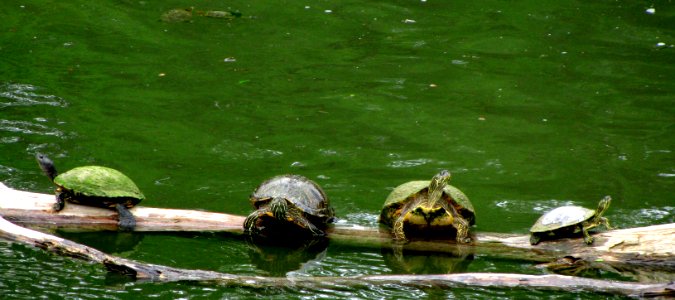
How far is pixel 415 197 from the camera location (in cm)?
547

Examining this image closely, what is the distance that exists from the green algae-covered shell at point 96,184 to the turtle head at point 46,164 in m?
0.30

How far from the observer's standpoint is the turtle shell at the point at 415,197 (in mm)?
5449

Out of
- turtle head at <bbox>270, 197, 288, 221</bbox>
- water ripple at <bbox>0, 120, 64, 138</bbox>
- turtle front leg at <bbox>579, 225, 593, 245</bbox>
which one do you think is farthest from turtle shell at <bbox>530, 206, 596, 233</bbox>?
water ripple at <bbox>0, 120, 64, 138</bbox>

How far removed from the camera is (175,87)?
9180mm

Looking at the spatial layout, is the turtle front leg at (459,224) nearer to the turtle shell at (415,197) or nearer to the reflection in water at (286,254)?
the turtle shell at (415,197)

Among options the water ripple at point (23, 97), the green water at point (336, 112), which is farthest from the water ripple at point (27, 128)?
the water ripple at point (23, 97)

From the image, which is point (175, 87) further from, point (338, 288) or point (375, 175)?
point (338, 288)

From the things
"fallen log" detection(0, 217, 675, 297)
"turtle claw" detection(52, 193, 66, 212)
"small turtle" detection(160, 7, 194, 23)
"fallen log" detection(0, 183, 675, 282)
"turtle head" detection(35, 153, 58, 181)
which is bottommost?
"fallen log" detection(0, 217, 675, 297)

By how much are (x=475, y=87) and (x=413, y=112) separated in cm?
117

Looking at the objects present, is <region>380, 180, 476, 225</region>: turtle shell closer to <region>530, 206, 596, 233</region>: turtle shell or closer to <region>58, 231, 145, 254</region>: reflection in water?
<region>530, 206, 596, 233</region>: turtle shell

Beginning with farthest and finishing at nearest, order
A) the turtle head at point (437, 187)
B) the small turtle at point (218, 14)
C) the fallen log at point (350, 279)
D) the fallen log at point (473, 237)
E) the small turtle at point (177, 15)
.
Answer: the small turtle at point (218, 14), the small turtle at point (177, 15), the turtle head at point (437, 187), the fallen log at point (473, 237), the fallen log at point (350, 279)

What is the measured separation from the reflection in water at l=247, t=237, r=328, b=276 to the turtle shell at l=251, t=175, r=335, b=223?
0.20 m

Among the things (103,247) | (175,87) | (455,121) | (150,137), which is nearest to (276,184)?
(103,247)

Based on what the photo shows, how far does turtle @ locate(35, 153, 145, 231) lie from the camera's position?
527cm
